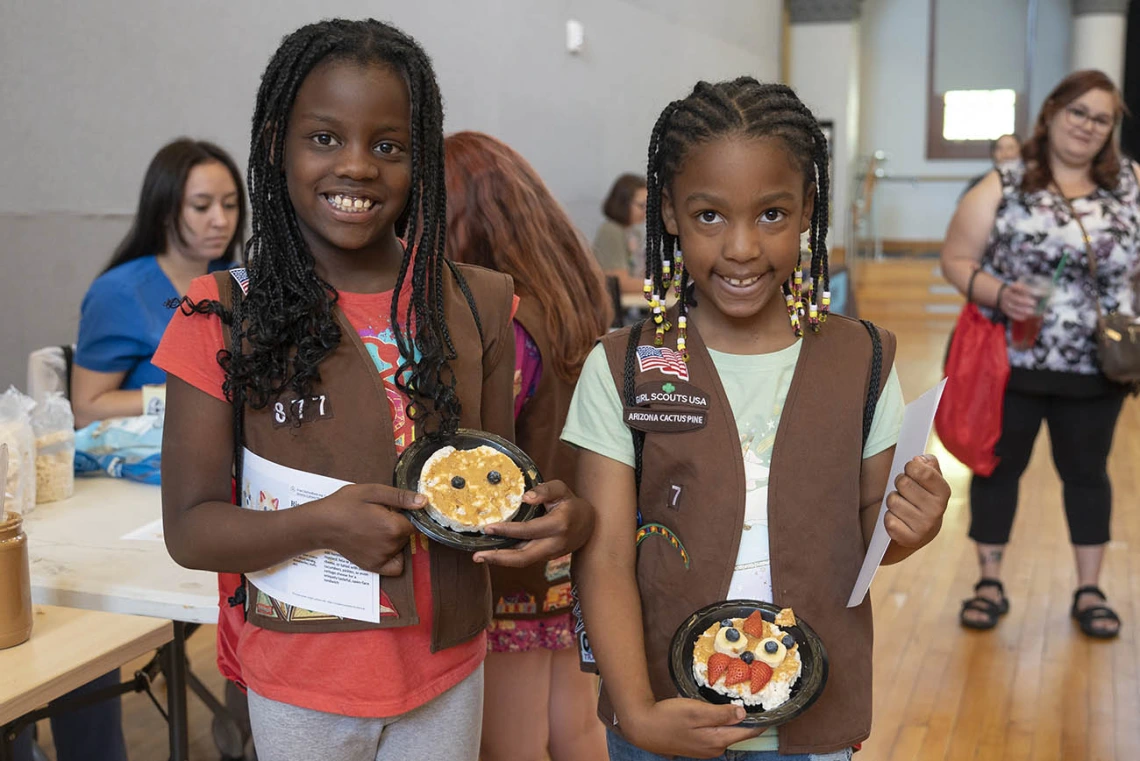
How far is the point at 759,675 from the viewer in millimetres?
1219

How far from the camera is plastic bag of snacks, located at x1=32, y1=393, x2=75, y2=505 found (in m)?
2.27

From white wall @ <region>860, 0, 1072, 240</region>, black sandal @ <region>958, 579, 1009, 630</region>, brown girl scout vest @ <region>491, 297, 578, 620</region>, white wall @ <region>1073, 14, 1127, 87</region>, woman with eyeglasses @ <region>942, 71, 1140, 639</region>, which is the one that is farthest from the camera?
white wall @ <region>860, 0, 1072, 240</region>

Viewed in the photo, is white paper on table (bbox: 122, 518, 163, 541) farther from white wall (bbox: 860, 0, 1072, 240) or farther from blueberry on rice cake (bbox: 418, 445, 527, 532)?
white wall (bbox: 860, 0, 1072, 240)

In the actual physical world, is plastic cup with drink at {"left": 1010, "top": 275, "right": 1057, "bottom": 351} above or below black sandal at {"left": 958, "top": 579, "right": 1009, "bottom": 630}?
above

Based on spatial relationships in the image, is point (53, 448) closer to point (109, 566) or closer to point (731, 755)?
point (109, 566)

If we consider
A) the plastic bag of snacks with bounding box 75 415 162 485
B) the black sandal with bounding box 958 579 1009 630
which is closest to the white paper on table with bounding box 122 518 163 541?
the plastic bag of snacks with bounding box 75 415 162 485

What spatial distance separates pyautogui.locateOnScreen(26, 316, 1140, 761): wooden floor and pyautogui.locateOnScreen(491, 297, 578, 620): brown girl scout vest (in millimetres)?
1292

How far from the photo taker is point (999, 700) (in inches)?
127

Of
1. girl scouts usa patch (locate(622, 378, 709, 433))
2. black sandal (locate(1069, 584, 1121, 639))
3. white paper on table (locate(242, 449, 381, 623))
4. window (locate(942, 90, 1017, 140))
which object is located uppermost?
window (locate(942, 90, 1017, 140))

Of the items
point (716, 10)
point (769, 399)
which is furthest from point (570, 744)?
point (716, 10)

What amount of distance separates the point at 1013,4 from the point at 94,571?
1592 cm

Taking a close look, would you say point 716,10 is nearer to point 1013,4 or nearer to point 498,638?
point 1013,4

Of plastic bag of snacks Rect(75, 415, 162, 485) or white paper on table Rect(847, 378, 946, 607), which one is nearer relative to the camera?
white paper on table Rect(847, 378, 946, 607)

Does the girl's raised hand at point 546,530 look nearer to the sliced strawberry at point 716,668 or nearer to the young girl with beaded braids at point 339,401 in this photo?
the young girl with beaded braids at point 339,401
